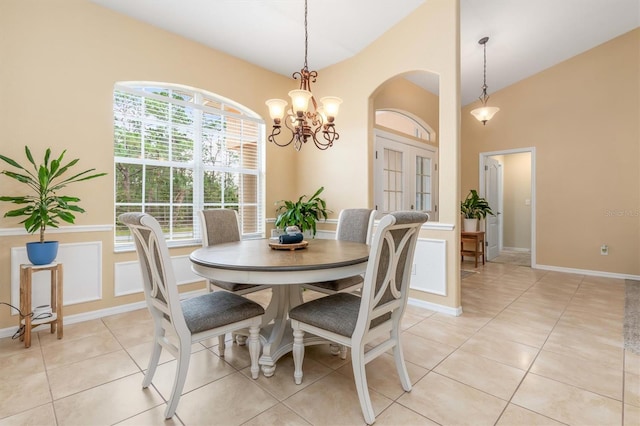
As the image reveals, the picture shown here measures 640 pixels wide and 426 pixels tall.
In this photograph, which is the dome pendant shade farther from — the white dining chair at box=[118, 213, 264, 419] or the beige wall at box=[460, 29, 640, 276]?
the white dining chair at box=[118, 213, 264, 419]

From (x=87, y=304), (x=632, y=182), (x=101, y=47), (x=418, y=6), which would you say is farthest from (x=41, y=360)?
(x=632, y=182)

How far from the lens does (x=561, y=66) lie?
16.0 feet

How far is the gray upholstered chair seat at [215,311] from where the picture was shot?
1.63m

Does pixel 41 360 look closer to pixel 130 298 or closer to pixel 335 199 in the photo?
pixel 130 298

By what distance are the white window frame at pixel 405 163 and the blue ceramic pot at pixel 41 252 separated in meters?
3.48

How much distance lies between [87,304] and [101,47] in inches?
98.0

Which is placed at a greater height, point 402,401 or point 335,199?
point 335,199

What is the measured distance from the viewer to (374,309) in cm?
156

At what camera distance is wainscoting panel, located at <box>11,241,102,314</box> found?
257 centimetres

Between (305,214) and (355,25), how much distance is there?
2.34 m

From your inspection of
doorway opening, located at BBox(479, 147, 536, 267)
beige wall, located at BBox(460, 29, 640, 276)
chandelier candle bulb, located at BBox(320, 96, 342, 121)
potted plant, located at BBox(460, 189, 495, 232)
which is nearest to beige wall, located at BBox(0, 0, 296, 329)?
chandelier candle bulb, located at BBox(320, 96, 342, 121)

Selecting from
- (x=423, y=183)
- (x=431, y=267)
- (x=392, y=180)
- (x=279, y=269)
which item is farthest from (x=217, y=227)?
(x=423, y=183)

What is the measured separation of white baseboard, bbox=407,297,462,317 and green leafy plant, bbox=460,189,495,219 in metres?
2.78


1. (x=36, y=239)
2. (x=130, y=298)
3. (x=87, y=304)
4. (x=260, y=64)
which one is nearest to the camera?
(x=36, y=239)
